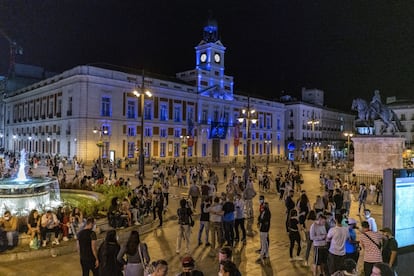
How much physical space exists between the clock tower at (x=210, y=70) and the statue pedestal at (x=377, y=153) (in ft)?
121

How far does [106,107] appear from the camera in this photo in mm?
46312

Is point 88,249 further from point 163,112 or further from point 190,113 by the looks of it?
point 190,113

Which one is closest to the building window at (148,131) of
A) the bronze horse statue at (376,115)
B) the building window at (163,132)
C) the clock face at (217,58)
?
the building window at (163,132)

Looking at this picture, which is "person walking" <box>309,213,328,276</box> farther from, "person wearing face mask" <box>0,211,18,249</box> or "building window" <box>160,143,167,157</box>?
"building window" <box>160,143,167,157</box>

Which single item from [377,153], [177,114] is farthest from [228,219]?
[177,114]

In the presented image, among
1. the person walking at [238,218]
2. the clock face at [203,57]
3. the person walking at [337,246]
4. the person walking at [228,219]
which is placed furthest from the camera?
the clock face at [203,57]

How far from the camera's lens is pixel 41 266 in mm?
8805

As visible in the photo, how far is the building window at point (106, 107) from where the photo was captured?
1809 inches

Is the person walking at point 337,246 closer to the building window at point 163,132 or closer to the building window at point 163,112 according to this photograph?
the building window at point 163,132

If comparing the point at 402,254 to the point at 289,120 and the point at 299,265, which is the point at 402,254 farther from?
the point at 289,120

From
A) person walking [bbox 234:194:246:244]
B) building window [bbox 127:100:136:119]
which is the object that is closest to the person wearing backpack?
person walking [bbox 234:194:246:244]

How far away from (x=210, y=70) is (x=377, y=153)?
41.9m

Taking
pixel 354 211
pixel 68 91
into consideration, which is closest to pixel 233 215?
pixel 354 211

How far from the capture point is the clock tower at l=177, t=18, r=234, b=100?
6062cm
